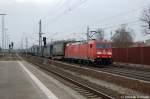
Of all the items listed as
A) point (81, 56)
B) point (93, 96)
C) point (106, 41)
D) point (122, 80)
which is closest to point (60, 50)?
point (81, 56)

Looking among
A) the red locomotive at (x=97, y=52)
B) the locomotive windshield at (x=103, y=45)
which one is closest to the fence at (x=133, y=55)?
the red locomotive at (x=97, y=52)

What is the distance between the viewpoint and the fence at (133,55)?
42816 mm

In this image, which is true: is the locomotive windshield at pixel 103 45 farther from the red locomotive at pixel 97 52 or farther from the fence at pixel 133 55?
the fence at pixel 133 55

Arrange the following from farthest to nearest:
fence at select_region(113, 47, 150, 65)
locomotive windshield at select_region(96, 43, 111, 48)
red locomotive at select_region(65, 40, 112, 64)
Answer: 1. fence at select_region(113, 47, 150, 65)
2. locomotive windshield at select_region(96, 43, 111, 48)
3. red locomotive at select_region(65, 40, 112, 64)

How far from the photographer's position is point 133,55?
46562 millimetres

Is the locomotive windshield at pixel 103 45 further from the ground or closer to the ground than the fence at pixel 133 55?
further from the ground

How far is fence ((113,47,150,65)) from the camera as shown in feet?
140

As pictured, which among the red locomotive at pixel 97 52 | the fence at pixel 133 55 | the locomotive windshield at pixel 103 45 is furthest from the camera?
the fence at pixel 133 55

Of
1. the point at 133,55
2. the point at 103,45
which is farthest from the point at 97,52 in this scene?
the point at 133,55

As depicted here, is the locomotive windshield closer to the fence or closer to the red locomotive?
the red locomotive

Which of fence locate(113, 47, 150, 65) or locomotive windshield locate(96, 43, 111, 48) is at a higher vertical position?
locomotive windshield locate(96, 43, 111, 48)

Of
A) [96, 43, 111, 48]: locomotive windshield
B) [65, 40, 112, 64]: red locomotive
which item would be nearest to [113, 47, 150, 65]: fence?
[65, 40, 112, 64]: red locomotive

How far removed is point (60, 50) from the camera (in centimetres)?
6444

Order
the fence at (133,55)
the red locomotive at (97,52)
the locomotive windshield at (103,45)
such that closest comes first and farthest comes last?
1. the red locomotive at (97,52)
2. the locomotive windshield at (103,45)
3. the fence at (133,55)
